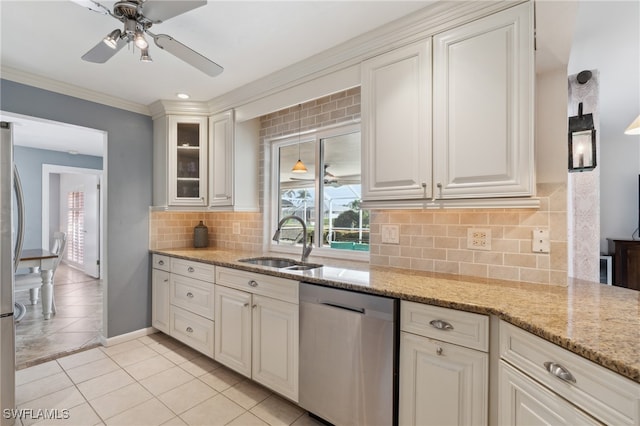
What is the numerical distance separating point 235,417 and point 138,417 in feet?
1.99

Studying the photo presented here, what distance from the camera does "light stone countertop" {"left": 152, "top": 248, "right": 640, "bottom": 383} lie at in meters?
0.85

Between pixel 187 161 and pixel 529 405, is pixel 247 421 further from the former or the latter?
pixel 187 161

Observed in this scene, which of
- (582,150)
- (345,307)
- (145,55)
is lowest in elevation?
(345,307)

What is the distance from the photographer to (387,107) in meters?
1.82

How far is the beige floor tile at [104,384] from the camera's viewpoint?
84.4 inches

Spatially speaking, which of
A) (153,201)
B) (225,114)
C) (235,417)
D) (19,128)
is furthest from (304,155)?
(19,128)

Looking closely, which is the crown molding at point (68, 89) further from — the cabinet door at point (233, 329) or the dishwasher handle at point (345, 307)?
the dishwasher handle at point (345, 307)

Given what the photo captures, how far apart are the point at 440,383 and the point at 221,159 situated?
2.57 meters

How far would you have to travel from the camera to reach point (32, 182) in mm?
5293

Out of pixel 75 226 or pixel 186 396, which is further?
pixel 75 226

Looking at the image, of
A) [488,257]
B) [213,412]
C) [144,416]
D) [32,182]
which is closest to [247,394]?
[213,412]

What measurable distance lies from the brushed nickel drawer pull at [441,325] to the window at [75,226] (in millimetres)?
7543

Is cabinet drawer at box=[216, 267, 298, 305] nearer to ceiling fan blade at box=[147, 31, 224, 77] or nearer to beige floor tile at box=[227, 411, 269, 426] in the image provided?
beige floor tile at box=[227, 411, 269, 426]

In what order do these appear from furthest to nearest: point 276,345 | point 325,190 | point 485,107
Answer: point 325,190
point 276,345
point 485,107
